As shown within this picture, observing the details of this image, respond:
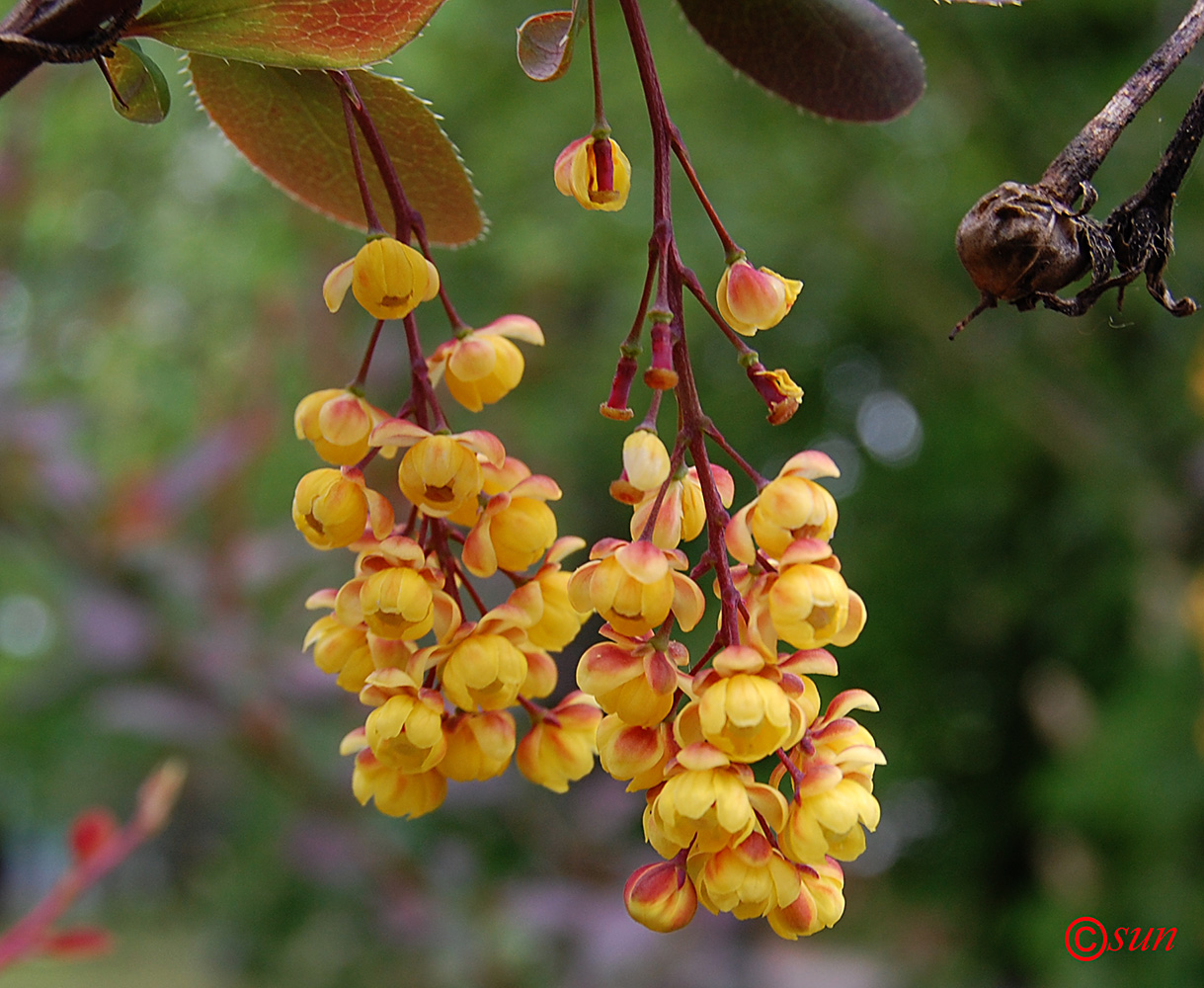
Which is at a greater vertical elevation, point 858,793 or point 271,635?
point 858,793

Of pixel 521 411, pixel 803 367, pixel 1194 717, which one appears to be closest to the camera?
pixel 1194 717

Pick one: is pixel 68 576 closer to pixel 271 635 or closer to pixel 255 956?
pixel 271 635

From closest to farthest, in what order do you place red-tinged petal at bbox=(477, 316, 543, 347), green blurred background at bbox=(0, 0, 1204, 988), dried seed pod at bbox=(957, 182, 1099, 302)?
dried seed pod at bbox=(957, 182, 1099, 302)
red-tinged petal at bbox=(477, 316, 543, 347)
green blurred background at bbox=(0, 0, 1204, 988)

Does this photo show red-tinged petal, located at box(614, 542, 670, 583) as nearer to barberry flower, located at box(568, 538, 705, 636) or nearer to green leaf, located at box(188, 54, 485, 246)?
barberry flower, located at box(568, 538, 705, 636)

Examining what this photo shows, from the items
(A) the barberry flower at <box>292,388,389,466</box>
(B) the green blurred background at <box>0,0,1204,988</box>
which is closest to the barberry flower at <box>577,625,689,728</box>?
(A) the barberry flower at <box>292,388,389,466</box>

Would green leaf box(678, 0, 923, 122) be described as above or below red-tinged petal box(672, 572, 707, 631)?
above


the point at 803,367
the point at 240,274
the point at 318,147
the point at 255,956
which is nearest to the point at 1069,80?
the point at 803,367

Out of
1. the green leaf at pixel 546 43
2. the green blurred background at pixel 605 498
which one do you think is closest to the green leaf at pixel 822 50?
the green leaf at pixel 546 43
